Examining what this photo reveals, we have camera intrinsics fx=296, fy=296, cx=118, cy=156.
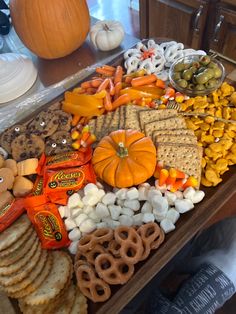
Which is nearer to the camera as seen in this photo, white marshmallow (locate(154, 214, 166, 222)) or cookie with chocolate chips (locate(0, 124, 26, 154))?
white marshmallow (locate(154, 214, 166, 222))

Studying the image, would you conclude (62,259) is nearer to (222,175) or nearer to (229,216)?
(222,175)

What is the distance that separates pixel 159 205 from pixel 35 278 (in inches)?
16.2

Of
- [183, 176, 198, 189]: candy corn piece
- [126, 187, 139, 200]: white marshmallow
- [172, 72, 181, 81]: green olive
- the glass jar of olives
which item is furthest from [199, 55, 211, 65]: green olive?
[126, 187, 139, 200]: white marshmallow

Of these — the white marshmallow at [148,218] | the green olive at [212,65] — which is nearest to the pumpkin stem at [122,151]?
the white marshmallow at [148,218]

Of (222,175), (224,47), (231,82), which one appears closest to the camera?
(222,175)

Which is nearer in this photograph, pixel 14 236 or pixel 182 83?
pixel 14 236

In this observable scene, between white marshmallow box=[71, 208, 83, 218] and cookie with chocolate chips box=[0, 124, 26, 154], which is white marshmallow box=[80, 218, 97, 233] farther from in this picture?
cookie with chocolate chips box=[0, 124, 26, 154]

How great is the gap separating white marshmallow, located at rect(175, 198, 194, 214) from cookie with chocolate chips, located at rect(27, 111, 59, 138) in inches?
Result: 21.8

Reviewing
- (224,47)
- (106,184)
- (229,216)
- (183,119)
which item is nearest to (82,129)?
(106,184)

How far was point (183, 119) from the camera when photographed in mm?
1109

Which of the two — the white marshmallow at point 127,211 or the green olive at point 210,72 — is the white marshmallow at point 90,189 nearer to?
the white marshmallow at point 127,211

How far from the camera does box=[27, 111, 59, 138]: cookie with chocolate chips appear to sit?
1.15 meters

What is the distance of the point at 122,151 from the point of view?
3.20 feet

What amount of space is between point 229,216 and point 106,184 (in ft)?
2.18
